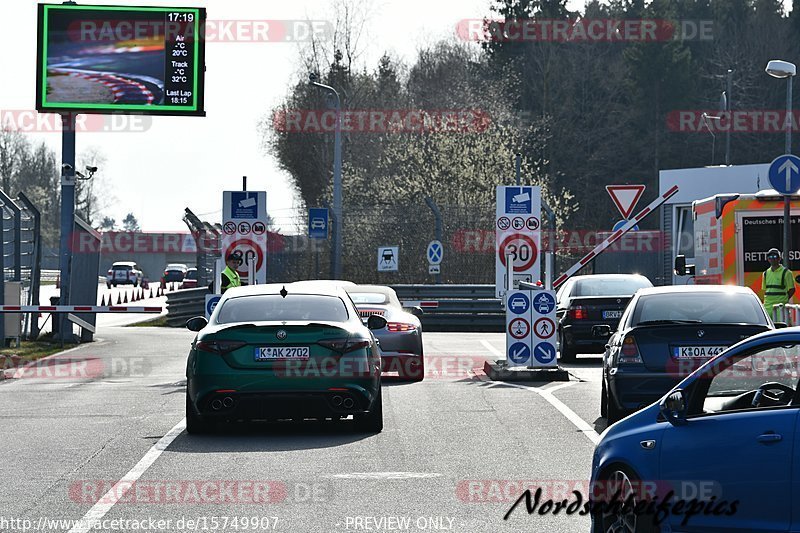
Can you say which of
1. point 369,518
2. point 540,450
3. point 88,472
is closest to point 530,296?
point 540,450

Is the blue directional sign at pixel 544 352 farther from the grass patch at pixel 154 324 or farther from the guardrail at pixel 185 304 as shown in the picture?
the grass patch at pixel 154 324

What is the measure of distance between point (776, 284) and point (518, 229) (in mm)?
4369

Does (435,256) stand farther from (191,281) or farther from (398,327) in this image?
(191,281)

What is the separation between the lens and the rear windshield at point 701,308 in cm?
1359

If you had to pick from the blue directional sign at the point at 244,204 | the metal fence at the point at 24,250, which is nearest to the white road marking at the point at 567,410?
the blue directional sign at the point at 244,204

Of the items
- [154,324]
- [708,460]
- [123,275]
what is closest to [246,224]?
[154,324]

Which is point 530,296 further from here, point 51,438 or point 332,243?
point 332,243

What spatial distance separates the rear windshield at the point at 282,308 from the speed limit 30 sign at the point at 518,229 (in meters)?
7.12

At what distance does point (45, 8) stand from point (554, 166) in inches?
2032

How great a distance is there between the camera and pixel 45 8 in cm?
2984

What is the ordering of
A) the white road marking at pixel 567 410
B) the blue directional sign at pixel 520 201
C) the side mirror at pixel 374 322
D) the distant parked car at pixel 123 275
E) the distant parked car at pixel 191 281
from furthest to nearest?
1. the distant parked car at pixel 123 275
2. the distant parked car at pixel 191 281
3. the blue directional sign at pixel 520 201
4. the side mirror at pixel 374 322
5. the white road marking at pixel 567 410

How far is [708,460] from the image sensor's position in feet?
21.7

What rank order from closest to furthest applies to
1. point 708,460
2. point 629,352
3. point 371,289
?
point 708,460
point 629,352
point 371,289

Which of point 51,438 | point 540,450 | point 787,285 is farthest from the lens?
point 787,285
